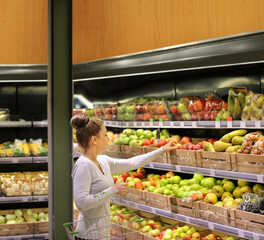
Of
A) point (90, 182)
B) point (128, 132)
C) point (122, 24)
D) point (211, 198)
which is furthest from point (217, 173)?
point (122, 24)

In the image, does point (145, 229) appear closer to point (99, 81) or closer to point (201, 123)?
point (201, 123)

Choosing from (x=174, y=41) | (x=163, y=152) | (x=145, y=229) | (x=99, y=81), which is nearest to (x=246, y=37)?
(x=174, y=41)

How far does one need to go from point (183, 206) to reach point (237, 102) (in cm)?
100

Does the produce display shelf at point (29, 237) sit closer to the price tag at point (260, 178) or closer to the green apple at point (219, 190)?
the green apple at point (219, 190)

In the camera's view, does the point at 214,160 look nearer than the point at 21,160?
Yes

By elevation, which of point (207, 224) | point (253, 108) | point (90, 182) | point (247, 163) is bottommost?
point (207, 224)

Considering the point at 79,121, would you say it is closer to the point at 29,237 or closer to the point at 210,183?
the point at 210,183

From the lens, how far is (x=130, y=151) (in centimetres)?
398

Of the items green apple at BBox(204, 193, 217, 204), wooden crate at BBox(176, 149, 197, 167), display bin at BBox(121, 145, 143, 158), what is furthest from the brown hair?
green apple at BBox(204, 193, 217, 204)

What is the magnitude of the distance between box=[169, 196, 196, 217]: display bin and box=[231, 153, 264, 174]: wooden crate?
51 centimetres

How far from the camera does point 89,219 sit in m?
2.95

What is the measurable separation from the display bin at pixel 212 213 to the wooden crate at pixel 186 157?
1.14ft

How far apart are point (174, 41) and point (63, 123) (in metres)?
1.82

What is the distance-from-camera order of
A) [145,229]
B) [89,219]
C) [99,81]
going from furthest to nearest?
1. [99,81]
2. [145,229]
3. [89,219]
